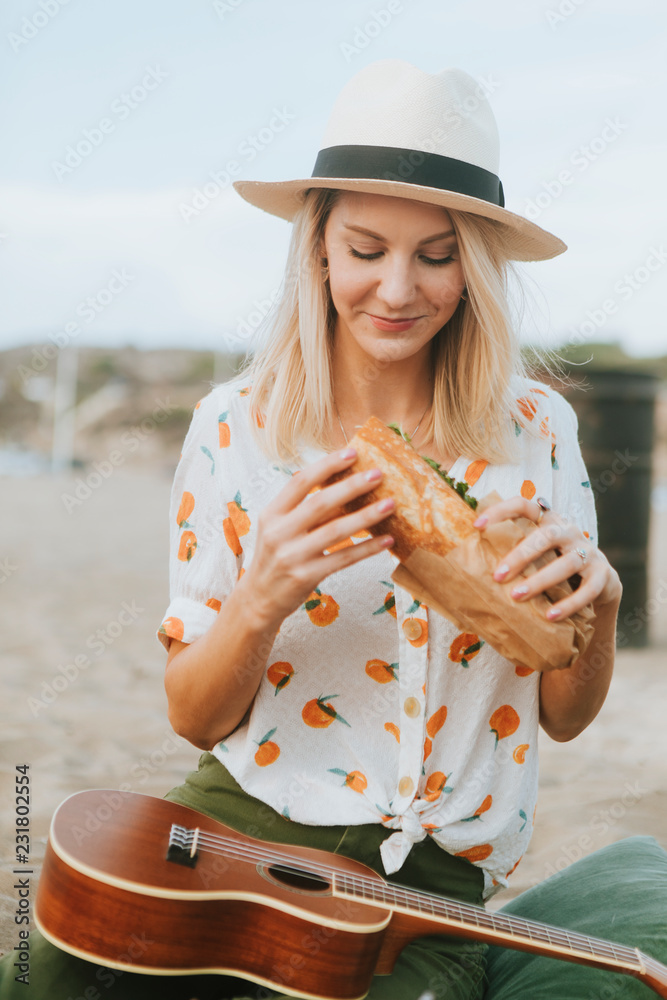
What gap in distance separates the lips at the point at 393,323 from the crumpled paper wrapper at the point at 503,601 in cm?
55

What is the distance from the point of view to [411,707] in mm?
2145

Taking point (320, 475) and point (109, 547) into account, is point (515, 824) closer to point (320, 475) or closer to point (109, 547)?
point (320, 475)

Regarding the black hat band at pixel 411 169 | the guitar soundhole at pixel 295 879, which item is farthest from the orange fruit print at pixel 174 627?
the black hat band at pixel 411 169

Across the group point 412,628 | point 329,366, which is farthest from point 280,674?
point 329,366

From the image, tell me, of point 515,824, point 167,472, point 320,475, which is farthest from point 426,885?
point 167,472

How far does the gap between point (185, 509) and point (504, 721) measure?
98cm

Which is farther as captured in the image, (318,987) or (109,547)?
(109,547)

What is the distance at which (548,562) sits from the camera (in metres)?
1.84

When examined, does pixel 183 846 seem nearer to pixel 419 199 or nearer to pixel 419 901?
pixel 419 901

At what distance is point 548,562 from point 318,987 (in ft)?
3.11

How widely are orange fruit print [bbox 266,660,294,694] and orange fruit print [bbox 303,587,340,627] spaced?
0.13m

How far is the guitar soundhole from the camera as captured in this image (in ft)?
6.12

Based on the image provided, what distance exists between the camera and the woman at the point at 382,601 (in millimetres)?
2119

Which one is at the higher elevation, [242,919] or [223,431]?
[223,431]
